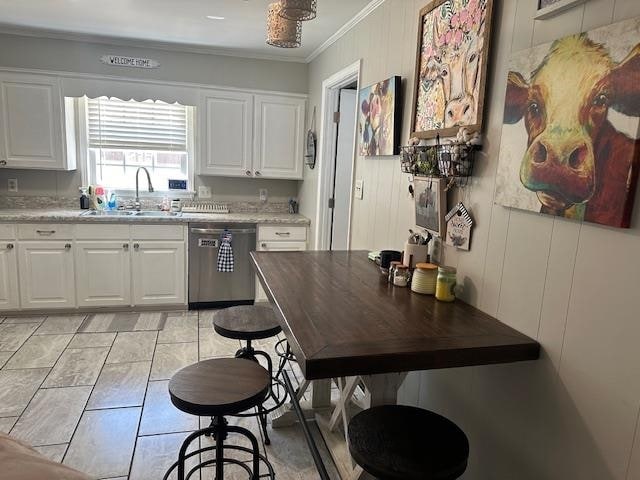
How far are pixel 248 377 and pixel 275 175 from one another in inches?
121

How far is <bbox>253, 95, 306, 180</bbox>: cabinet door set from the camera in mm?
4406

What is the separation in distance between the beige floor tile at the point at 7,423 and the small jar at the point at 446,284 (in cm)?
231

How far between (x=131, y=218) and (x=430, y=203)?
2898mm

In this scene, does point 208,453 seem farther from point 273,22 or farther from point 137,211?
point 137,211

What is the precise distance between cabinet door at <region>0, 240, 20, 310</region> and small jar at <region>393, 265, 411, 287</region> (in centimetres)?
343

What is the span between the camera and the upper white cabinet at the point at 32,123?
3869mm

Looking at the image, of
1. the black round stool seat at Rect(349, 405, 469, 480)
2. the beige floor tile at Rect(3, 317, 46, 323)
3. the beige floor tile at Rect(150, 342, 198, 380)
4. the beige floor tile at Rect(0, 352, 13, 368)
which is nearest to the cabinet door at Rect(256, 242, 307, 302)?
the beige floor tile at Rect(150, 342, 198, 380)

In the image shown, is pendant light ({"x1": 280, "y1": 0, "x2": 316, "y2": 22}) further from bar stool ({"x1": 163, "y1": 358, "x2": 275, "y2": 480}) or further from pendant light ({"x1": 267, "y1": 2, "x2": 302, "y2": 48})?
bar stool ({"x1": 163, "y1": 358, "x2": 275, "y2": 480})

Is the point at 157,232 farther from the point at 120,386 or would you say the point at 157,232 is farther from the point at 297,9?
the point at 297,9

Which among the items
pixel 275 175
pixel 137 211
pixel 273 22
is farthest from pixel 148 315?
pixel 273 22

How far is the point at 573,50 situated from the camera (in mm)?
1282

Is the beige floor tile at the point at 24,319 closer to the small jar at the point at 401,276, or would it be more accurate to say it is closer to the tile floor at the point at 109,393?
the tile floor at the point at 109,393

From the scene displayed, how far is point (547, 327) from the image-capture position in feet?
4.58

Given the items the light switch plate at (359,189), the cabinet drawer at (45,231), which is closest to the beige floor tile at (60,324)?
the cabinet drawer at (45,231)
